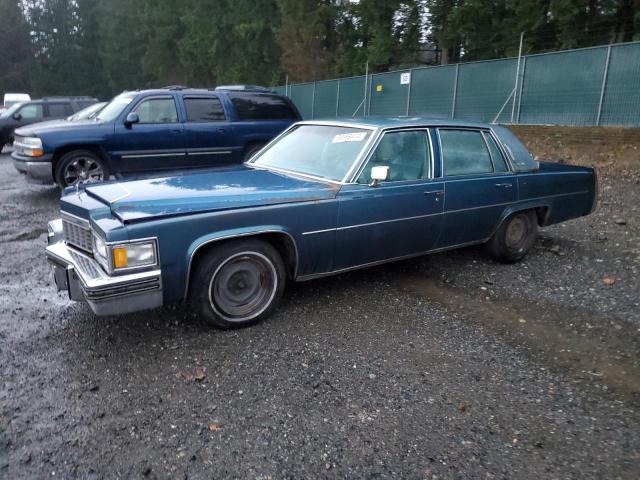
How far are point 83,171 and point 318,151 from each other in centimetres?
540

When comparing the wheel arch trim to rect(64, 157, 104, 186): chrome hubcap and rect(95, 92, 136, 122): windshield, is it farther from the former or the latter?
rect(95, 92, 136, 122): windshield

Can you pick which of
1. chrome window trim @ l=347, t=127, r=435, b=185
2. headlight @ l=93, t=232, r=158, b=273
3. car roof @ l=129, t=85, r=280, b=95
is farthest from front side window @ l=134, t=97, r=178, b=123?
headlight @ l=93, t=232, r=158, b=273

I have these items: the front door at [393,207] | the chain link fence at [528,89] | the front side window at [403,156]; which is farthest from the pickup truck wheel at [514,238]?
the chain link fence at [528,89]

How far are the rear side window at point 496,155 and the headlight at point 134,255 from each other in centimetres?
362

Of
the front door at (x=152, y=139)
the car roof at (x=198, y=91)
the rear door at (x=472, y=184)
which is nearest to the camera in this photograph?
the rear door at (x=472, y=184)

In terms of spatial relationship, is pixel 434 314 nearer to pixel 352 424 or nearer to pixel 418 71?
pixel 352 424

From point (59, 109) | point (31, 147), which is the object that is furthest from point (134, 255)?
point (59, 109)

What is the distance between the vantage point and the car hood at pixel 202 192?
130 inches

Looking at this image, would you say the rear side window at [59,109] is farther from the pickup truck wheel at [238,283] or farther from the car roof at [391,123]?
the pickup truck wheel at [238,283]

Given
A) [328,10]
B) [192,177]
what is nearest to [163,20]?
[328,10]

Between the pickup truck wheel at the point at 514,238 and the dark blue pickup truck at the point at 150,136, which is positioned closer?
the pickup truck wheel at the point at 514,238

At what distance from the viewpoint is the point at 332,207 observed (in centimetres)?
390

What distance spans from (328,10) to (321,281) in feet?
85.9

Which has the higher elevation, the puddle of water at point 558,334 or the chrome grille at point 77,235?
the chrome grille at point 77,235
